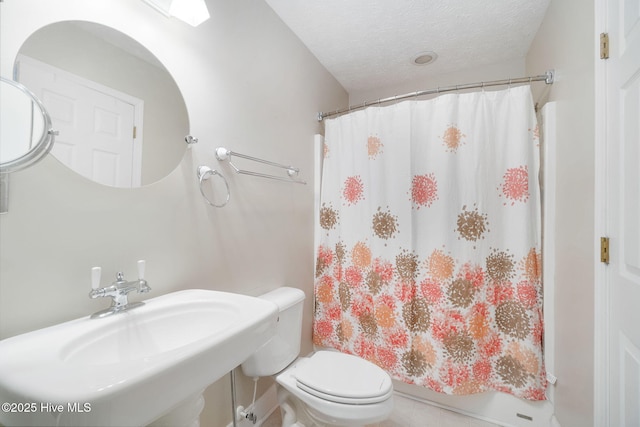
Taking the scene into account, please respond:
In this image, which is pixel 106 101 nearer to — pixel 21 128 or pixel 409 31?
pixel 21 128

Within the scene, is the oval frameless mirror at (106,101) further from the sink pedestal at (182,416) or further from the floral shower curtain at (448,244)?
the floral shower curtain at (448,244)

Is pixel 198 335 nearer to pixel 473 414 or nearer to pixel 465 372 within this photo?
pixel 465 372

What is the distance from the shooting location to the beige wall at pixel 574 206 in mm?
1009

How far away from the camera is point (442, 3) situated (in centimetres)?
144

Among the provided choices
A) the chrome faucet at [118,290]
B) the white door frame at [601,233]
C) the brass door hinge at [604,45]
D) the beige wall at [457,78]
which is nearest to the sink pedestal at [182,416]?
the chrome faucet at [118,290]

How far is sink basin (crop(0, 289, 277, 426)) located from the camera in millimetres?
410

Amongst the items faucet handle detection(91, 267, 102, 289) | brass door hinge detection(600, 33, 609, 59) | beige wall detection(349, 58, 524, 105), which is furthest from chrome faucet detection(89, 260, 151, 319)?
beige wall detection(349, 58, 524, 105)

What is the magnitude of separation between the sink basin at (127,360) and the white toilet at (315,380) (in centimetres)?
52

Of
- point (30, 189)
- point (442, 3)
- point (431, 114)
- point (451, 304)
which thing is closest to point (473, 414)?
point (451, 304)

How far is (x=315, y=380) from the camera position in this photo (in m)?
1.18

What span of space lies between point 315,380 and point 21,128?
1326 millimetres

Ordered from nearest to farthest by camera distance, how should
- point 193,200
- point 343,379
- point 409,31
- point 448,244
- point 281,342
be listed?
point 193,200 → point 343,379 → point 281,342 → point 448,244 → point 409,31

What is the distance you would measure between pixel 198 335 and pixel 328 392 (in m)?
0.63

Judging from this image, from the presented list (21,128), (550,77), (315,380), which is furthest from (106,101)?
(550,77)
